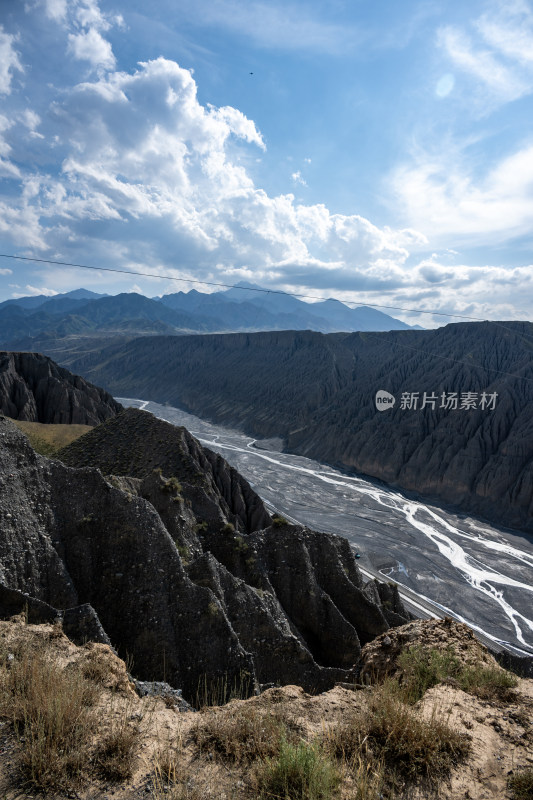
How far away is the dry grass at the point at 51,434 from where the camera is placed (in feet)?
126

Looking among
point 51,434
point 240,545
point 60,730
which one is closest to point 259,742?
point 60,730

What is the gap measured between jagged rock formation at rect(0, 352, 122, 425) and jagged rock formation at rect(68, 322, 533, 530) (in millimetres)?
43627

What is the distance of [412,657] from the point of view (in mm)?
7648

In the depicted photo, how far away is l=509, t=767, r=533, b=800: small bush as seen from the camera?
4031mm

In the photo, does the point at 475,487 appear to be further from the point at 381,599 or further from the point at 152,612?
the point at 152,612

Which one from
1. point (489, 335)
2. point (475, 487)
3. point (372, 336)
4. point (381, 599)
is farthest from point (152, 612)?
point (372, 336)

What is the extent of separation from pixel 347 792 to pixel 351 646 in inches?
588

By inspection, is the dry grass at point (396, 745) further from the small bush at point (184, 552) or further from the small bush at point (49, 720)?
the small bush at point (184, 552)

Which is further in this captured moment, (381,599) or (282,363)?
(282,363)

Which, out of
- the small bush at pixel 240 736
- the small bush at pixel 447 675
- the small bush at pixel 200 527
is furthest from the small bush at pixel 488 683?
the small bush at pixel 200 527

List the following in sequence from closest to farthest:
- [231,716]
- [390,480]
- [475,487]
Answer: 1. [231,716]
2. [475,487]
3. [390,480]

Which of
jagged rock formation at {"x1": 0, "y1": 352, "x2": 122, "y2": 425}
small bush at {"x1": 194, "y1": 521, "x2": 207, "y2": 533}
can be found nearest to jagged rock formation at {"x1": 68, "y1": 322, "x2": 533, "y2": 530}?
jagged rock formation at {"x1": 0, "y1": 352, "x2": 122, "y2": 425}

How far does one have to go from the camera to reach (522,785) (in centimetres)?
409

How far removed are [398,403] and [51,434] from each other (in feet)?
214
